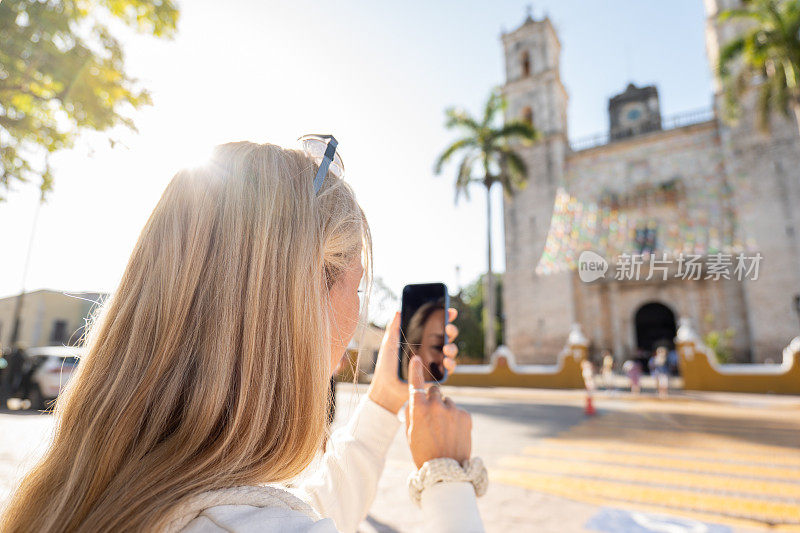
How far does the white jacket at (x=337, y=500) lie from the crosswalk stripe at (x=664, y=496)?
124 inches

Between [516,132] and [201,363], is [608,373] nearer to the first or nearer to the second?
[516,132]

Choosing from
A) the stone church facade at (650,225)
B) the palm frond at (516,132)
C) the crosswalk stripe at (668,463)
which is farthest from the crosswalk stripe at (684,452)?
the palm frond at (516,132)

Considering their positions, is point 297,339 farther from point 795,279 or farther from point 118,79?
point 795,279

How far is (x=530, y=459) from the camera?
211 inches

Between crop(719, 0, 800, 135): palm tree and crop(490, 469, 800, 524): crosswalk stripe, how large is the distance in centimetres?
1308

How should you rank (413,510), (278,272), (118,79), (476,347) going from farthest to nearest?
(476,347) < (118,79) < (413,510) < (278,272)

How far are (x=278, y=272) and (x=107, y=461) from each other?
1.16 feet

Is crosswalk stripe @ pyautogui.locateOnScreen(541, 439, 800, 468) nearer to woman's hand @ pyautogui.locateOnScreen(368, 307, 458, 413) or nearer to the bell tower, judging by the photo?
woman's hand @ pyautogui.locateOnScreen(368, 307, 458, 413)

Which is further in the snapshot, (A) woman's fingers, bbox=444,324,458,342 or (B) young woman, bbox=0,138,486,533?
(A) woman's fingers, bbox=444,324,458,342

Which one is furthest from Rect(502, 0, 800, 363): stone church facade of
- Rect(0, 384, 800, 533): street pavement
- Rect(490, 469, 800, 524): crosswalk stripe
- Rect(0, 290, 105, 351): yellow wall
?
Rect(0, 290, 105, 351): yellow wall

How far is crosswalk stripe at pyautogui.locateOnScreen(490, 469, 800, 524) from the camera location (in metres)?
3.32

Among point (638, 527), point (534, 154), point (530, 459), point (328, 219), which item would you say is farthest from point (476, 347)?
point (328, 219)

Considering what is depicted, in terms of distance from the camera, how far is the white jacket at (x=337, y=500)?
54cm

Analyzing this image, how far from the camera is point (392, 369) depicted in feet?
4.84
